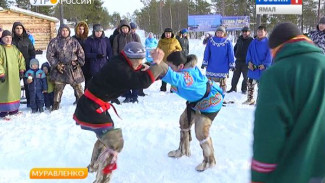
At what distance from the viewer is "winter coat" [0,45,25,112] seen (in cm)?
592

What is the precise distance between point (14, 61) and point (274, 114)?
19.0 ft

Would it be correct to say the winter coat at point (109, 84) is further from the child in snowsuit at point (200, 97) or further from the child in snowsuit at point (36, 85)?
the child in snowsuit at point (36, 85)

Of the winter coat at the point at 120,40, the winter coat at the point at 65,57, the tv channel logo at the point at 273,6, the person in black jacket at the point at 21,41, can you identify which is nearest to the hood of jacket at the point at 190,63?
the winter coat at the point at 65,57

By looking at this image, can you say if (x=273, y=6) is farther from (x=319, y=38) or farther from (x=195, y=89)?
(x=195, y=89)

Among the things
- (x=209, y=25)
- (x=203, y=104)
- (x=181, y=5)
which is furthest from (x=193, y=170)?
(x=181, y=5)

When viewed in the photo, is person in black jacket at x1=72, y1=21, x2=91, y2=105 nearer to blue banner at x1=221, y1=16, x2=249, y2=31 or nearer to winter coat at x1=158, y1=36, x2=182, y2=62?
winter coat at x1=158, y1=36, x2=182, y2=62

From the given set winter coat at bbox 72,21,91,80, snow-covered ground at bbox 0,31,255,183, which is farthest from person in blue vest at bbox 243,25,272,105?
winter coat at bbox 72,21,91,80

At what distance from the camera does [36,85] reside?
6316 millimetres

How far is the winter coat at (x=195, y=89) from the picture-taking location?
329cm

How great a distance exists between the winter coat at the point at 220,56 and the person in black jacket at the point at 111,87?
420cm

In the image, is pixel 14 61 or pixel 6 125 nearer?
pixel 6 125

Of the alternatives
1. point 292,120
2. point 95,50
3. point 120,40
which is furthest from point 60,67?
point 292,120

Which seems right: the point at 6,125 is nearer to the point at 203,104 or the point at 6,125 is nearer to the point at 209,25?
the point at 203,104

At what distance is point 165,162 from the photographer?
3928mm
